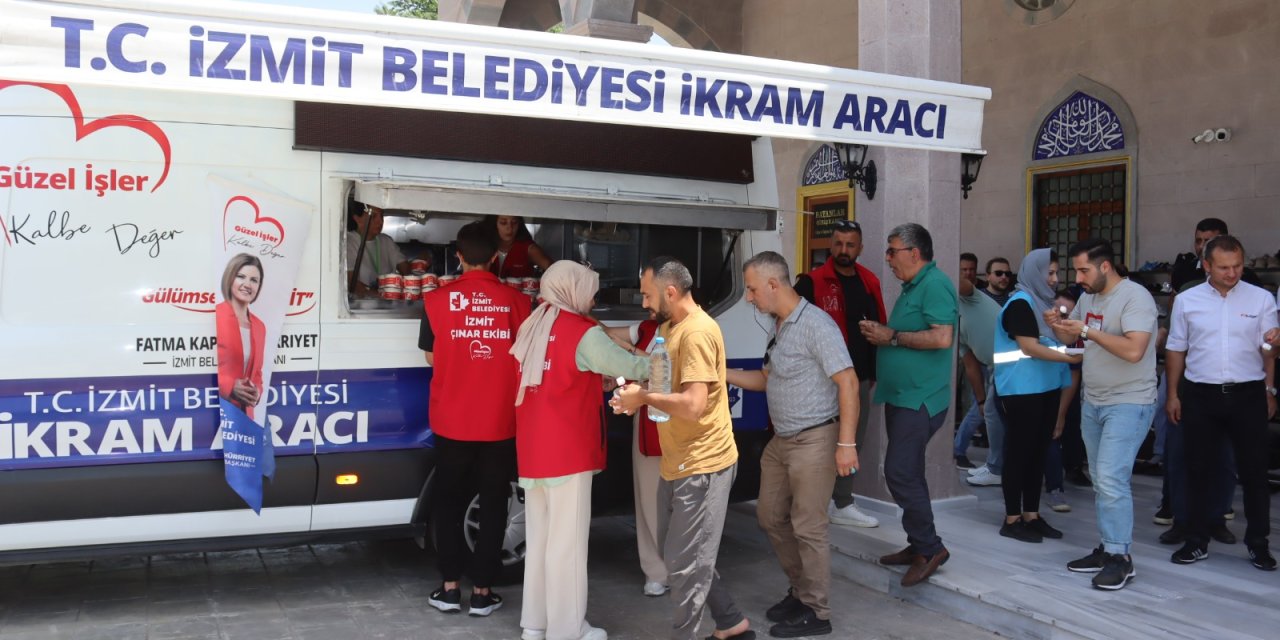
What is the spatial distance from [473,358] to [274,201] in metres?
1.14

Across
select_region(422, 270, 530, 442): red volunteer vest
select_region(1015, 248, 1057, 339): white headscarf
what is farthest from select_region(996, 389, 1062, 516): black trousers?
select_region(422, 270, 530, 442): red volunteer vest

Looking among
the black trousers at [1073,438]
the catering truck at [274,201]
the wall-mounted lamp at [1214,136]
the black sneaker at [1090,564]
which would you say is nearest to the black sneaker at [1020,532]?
the black sneaker at [1090,564]

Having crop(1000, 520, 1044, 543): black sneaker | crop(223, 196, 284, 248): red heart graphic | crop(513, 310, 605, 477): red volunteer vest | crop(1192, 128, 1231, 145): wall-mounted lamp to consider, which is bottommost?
crop(1000, 520, 1044, 543): black sneaker

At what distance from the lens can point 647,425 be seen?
5.27 m

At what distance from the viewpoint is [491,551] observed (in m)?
5.17

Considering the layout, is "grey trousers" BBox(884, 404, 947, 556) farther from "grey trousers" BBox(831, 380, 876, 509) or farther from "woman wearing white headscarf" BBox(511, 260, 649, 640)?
"woman wearing white headscarf" BBox(511, 260, 649, 640)

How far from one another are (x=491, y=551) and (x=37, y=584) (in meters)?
2.33

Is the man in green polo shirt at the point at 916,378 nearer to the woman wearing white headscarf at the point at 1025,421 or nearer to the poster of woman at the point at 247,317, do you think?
the woman wearing white headscarf at the point at 1025,421

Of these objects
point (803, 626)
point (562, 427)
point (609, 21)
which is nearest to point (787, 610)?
point (803, 626)

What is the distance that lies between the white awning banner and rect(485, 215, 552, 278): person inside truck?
51.2 inches

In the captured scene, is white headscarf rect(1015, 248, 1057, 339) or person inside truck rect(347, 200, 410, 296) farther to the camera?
white headscarf rect(1015, 248, 1057, 339)

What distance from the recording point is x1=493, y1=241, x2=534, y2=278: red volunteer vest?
19.3 feet

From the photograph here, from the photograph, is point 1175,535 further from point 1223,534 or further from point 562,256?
point 562,256

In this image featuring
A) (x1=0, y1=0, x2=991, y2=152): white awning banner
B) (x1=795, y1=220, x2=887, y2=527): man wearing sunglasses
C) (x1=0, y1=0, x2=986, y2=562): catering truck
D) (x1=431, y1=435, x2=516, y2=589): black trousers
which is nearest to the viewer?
(x1=0, y1=0, x2=991, y2=152): white awning banner
